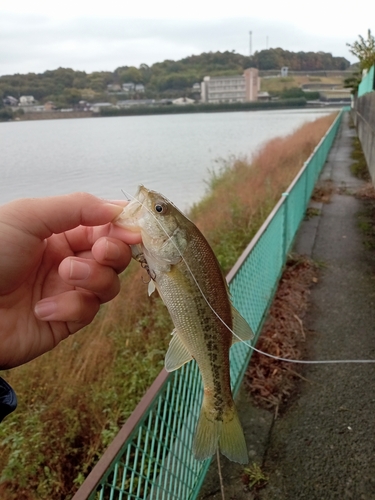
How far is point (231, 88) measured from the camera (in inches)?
2448

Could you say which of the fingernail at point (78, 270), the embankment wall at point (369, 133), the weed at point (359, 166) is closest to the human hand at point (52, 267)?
the fingernail at point (78, 270)

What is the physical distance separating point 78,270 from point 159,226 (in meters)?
0.40

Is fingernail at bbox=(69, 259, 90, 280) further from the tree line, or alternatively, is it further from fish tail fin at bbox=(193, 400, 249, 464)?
the tree line

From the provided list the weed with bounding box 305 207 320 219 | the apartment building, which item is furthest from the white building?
the apartment building

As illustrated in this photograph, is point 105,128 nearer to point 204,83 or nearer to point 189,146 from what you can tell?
point 189,146

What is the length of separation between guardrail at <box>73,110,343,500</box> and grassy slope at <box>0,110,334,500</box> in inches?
19.1

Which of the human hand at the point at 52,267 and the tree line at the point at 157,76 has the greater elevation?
the tree line at the point at 157,76

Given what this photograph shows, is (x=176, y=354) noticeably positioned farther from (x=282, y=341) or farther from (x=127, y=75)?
(x=127, y=75)

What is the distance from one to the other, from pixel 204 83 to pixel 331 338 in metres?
54.6

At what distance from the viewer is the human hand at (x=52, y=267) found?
181 centimetres

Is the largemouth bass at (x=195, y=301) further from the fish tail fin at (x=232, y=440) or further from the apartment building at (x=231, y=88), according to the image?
the apartment building at (x=231, y=88)

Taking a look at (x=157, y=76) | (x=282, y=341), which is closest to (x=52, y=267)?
(x=282, y=341)

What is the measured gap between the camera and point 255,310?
4.57m

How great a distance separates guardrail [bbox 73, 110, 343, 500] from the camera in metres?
2.00
